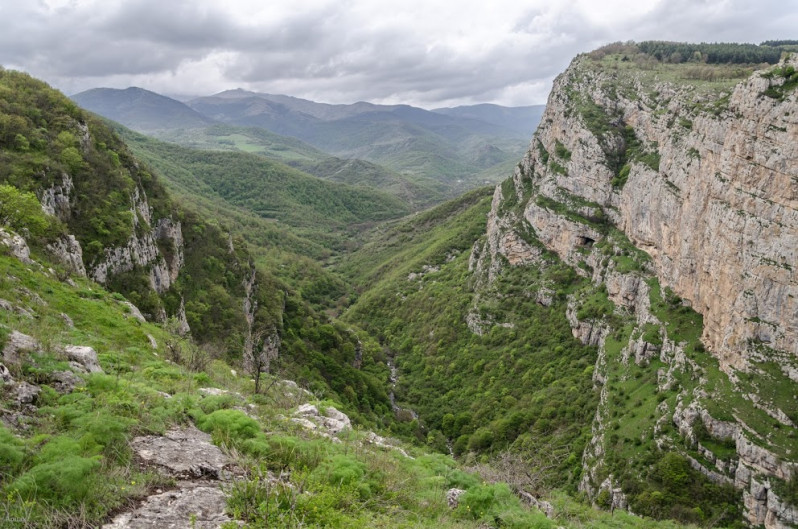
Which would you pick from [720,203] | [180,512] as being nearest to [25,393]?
[180,512]

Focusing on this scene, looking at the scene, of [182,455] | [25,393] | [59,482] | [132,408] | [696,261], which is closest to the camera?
[59,482]

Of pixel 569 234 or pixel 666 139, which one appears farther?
pixel 569 234

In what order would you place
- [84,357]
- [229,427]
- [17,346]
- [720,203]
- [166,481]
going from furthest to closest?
[720,203] < [84,357] < [17,346] < [229,427] < [166,481]

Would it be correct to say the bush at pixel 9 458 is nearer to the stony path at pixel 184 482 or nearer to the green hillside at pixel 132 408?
the green hillside at pixel 132 408

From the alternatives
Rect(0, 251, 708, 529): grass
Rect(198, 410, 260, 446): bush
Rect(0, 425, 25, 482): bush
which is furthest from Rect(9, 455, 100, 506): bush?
Rect(198, 410, 260, 446): bush

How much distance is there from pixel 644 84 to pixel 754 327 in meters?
69.2

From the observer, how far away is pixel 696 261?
62938mm

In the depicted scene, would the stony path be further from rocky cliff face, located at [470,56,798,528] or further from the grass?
rocky cliff face, located at [470,56,798,528]

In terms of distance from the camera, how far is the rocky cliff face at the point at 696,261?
158 ft

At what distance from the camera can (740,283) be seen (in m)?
53.0

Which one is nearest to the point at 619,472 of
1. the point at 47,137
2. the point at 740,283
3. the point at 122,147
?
the point at 740,283

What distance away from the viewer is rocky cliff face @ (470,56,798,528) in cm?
4807

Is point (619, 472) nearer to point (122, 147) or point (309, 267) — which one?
point (122, 147)

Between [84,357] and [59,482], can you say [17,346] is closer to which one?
[84,357]
